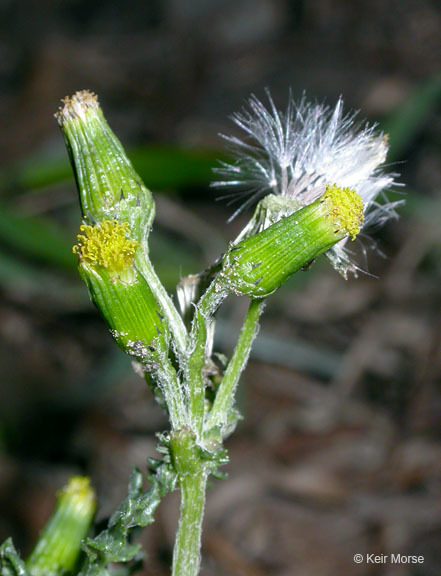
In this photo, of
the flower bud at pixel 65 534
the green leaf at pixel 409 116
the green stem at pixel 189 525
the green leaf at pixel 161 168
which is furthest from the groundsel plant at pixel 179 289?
the green leaf at pixel 409 116

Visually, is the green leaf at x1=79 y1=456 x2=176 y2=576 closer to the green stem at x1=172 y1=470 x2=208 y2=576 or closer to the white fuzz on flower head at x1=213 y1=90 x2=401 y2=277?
the green stem at x1=172 y1=470 x2=208 y2=576

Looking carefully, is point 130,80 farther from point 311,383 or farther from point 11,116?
point 311,383

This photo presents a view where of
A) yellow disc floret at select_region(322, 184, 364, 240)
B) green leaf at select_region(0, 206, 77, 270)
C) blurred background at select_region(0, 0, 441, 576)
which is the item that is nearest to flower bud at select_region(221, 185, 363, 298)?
yellow disc floret at select_region(322, 184, 364, 240)

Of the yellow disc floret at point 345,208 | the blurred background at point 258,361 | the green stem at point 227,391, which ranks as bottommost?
the green stem at point 227,391

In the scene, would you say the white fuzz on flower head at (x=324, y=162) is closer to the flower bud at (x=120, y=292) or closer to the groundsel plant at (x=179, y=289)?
the groundsel plant at (x=179, y=289)

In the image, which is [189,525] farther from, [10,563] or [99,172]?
[99,172]

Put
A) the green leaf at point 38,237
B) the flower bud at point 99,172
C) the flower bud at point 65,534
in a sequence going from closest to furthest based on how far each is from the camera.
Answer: the flower bud at point 99,172 < the flower bud at point 65,534 < the green leaf at point 38,237

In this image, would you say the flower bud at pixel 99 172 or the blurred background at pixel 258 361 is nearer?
the flower bud at pixel 99 172

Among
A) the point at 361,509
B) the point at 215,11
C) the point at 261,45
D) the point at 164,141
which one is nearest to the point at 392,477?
the point at 361,509
